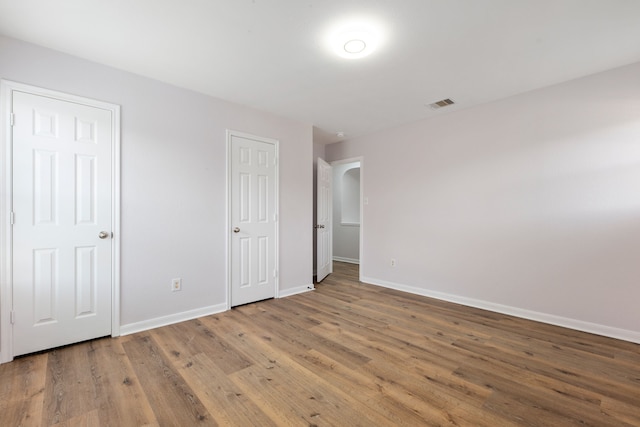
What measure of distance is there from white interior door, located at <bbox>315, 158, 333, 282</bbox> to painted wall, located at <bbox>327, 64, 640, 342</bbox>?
1.15 metres

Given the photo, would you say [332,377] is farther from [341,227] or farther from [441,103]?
[341,227]

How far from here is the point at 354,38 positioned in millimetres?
2127

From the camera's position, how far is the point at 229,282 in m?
3.38

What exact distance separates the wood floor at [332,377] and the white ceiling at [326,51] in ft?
8.17

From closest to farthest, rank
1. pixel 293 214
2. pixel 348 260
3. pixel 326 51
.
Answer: pixel 326 51 → pixel 293 214 → pixel 348 260

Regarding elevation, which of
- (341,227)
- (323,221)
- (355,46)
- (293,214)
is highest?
(355,46)

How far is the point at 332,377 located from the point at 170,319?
192cm

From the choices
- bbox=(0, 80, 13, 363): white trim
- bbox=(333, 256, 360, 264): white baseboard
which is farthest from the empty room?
bbox=(333, 256, 360, 264): white baseboard

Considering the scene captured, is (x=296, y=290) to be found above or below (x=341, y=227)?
below

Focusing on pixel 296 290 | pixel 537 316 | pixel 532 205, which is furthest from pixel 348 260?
pixel 532 205

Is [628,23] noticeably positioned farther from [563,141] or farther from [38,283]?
[38,283]

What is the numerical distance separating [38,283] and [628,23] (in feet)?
16.1

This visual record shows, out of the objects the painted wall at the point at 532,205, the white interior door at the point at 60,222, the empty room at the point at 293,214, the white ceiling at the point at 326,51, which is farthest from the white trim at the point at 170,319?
the painted wall at the point at 532,205

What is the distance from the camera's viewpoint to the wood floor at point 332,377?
160 centimetres
